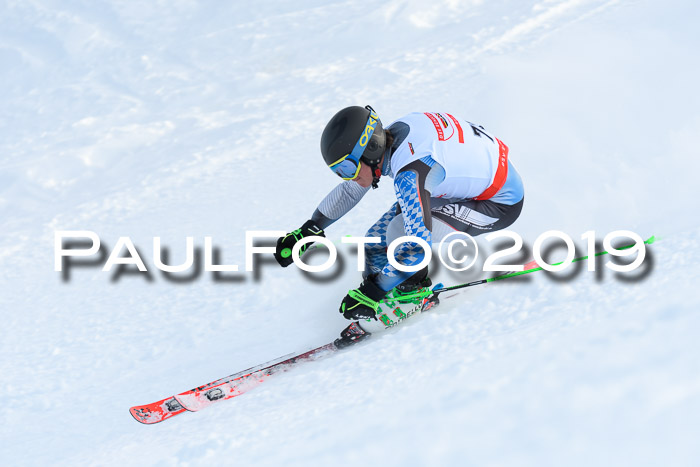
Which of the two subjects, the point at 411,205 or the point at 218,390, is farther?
the point at 218,390

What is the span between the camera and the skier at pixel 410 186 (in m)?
3.30

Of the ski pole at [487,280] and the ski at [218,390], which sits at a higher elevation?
the ski pole at [487,280]

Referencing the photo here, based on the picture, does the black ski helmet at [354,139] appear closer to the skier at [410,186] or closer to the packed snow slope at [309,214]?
the skier at [410,186]

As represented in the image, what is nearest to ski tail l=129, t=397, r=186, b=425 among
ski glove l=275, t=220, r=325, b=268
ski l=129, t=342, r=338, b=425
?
ski l=129, t=342, r=338, b=425

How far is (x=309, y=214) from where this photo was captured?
5688 mm

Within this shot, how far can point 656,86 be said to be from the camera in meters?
6.64

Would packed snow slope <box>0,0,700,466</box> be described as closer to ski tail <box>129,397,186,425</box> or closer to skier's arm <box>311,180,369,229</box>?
ski tail <box>129,397,186,425</box>

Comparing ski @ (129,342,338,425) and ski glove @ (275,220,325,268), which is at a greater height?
ski glove @ (275,220,325,268)

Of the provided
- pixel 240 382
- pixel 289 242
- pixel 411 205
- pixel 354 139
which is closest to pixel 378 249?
pixel 289 242

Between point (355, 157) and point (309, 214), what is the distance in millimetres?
2416

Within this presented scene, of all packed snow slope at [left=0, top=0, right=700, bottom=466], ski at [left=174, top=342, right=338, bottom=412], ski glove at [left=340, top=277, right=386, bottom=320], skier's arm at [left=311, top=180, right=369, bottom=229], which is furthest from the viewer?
skier's arm at [left=311, top=180, right=369, bottom=229]

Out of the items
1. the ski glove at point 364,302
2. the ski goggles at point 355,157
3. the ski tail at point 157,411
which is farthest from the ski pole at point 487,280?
the ski tail at point 157,411

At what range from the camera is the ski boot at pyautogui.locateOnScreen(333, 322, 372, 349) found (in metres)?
3.79

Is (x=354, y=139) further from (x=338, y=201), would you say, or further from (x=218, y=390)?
(x=218, y=390)
